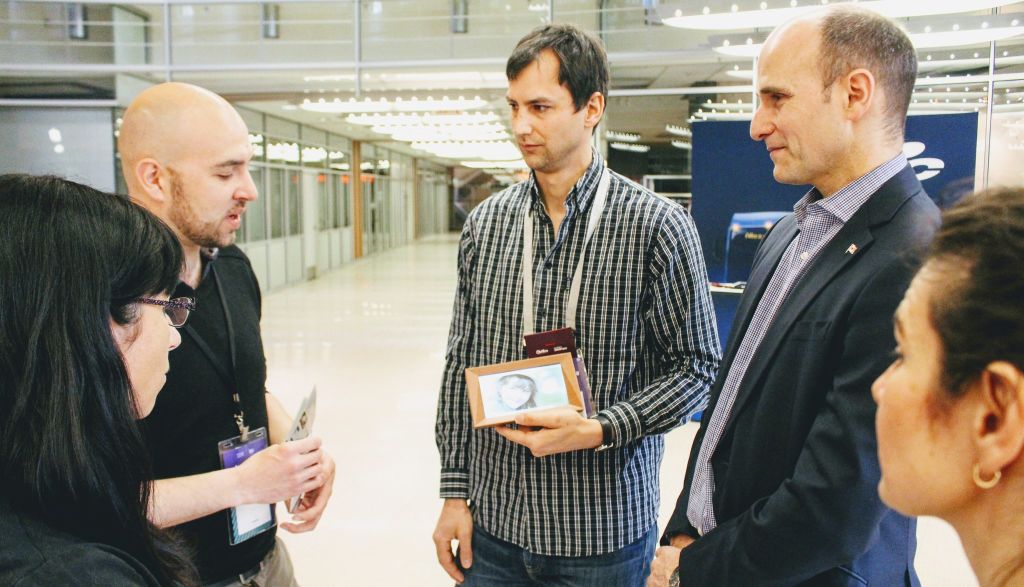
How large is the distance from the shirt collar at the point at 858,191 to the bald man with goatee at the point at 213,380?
1196mm

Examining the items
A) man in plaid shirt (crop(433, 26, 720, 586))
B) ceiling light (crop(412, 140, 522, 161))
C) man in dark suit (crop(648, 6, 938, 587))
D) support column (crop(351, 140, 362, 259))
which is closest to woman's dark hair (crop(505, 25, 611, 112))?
man in plaid shirt (crop(433, 26, 720, 586))

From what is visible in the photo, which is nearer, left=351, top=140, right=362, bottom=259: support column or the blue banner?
the blue banner

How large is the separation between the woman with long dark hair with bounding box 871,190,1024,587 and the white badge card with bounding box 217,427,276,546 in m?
1.36

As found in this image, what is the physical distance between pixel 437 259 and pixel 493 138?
3.71m

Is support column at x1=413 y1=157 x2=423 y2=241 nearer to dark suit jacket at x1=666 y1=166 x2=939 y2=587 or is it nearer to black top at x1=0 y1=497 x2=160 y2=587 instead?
dark suit jacket at x1=666 y1=166 x2=939 y2=587

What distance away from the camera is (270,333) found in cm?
987

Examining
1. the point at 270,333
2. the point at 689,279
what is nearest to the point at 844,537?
the point at 689,279

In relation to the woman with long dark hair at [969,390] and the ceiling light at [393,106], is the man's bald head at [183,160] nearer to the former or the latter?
the woman with long dark hair at [969,390]

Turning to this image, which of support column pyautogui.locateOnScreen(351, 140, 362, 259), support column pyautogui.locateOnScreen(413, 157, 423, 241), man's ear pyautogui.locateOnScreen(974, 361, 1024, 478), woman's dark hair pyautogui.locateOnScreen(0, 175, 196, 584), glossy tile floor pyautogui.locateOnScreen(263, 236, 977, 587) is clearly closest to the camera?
man's ear pyautogui.locateOnScreen(974, 361, 1024, 478)

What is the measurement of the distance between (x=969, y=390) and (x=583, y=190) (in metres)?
1.18

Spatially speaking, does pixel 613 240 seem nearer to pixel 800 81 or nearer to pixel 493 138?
pixel 800 81

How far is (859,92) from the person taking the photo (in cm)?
146

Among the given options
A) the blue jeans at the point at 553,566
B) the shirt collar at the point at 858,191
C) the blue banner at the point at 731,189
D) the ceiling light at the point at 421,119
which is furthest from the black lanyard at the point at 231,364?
the ceiling light at the point at 421,119

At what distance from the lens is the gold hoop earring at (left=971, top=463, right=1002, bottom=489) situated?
80 cm
